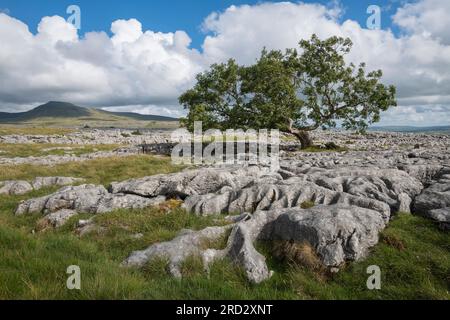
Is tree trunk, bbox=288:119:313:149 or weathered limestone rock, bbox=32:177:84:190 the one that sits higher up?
tree trunk, bbox=288:119:313:149

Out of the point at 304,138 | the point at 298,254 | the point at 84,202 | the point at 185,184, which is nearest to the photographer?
the point at 298,254

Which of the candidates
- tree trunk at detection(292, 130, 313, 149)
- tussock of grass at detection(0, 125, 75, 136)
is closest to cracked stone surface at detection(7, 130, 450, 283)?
tree trunk at detection(292, 130, 313, 149)

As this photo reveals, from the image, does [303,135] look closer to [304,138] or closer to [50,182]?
[304,138]

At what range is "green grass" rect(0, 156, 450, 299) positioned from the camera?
23.5ft

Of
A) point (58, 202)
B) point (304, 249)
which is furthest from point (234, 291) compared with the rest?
point (58, 202)

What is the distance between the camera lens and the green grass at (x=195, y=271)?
717cm

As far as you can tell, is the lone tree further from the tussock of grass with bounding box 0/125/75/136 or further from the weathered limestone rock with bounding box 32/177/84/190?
the tussock of grass with bounding box 0/125/75/136

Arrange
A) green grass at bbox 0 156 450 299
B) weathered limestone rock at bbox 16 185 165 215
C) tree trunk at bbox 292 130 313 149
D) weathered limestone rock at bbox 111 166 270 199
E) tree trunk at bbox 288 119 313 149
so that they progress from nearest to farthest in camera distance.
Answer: green grass at bbox 0 156 450 299
weathered limestone rock at bbox 16 185 165 215
weathered limestone rock at bbox 111 166 270 199
tree trunk at bbox 288 119 313 149
tree trunk at bbox 292 130 313 149

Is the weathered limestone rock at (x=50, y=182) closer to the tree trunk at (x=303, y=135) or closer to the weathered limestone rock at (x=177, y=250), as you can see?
the weathered limestone rock at (x=177, y=250)

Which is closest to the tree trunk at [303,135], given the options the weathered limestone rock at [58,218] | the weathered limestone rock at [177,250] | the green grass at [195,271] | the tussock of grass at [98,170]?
the tussock of grass at [98,170]

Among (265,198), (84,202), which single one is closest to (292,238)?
(265,198)

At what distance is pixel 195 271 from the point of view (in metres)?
8.94

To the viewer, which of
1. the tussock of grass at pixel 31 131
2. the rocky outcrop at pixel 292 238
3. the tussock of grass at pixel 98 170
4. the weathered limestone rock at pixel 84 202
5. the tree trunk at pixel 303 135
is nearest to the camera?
the rocky outcrop at pixel 292 238
